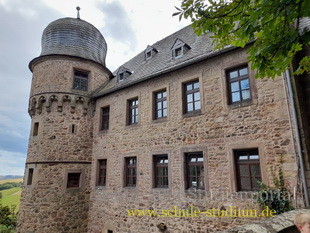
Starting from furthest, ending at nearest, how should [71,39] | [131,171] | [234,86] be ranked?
[71,39], [131,171], [234,86]

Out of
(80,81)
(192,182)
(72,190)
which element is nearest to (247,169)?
(192,182)

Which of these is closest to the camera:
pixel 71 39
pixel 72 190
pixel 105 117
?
pixel 72 190

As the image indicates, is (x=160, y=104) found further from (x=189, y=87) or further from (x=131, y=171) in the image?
(x=131, y=171)

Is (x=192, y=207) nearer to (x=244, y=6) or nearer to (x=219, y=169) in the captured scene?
(x=219, y=169)

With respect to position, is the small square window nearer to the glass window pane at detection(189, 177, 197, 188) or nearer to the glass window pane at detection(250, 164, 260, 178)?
the glass window pane at detection(189, 177, 197, 188)

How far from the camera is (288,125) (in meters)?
5.61

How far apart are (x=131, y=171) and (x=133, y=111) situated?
8.89ft

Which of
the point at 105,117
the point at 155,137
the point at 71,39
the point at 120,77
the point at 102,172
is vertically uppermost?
the point at 71,39

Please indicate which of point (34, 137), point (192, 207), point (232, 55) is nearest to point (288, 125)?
point (232, 55)

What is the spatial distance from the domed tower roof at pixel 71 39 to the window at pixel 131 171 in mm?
6247

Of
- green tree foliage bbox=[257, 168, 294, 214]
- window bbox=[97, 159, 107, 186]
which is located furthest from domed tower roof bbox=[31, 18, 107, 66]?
green tree foliage bbox=[257, 168, 294, 214]

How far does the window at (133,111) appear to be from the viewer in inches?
378

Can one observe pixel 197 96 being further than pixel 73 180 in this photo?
No

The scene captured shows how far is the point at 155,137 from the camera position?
8383 millimetres
